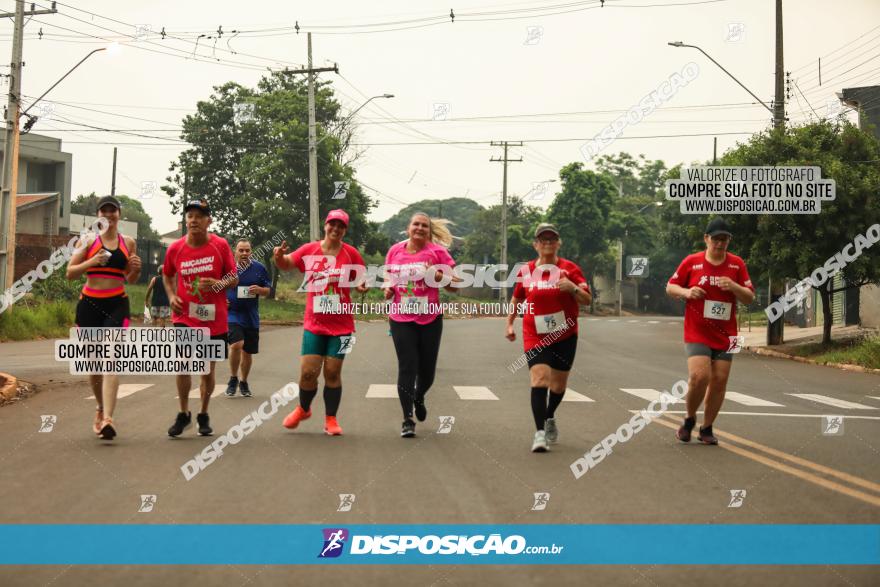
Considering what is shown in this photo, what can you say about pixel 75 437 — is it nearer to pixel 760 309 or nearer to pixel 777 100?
pixel 777 100

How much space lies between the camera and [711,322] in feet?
32.1

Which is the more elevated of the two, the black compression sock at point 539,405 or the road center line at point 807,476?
the black compression sock at point 539,405

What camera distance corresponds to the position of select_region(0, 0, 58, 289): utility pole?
23.7 m

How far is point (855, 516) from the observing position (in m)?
6.42

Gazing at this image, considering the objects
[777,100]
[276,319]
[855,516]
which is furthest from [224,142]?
[855,516]

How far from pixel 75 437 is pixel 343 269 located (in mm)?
2936

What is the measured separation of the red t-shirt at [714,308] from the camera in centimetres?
976

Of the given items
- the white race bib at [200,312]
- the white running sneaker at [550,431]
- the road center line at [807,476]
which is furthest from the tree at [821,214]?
the white race bib at [200,312]

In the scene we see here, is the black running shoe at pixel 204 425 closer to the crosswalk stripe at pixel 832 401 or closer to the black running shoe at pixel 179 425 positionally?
the black running shoe at pixel 179 425

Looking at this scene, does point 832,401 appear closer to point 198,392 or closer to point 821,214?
point 198,392

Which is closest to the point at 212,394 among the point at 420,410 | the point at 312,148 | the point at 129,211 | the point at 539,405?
the point at 420,410

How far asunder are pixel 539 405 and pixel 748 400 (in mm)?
6898

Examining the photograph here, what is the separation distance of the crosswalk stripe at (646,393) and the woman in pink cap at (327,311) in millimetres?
5992

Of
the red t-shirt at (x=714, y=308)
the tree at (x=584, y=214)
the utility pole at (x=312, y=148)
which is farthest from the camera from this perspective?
the tree at (x=584, y=214)
